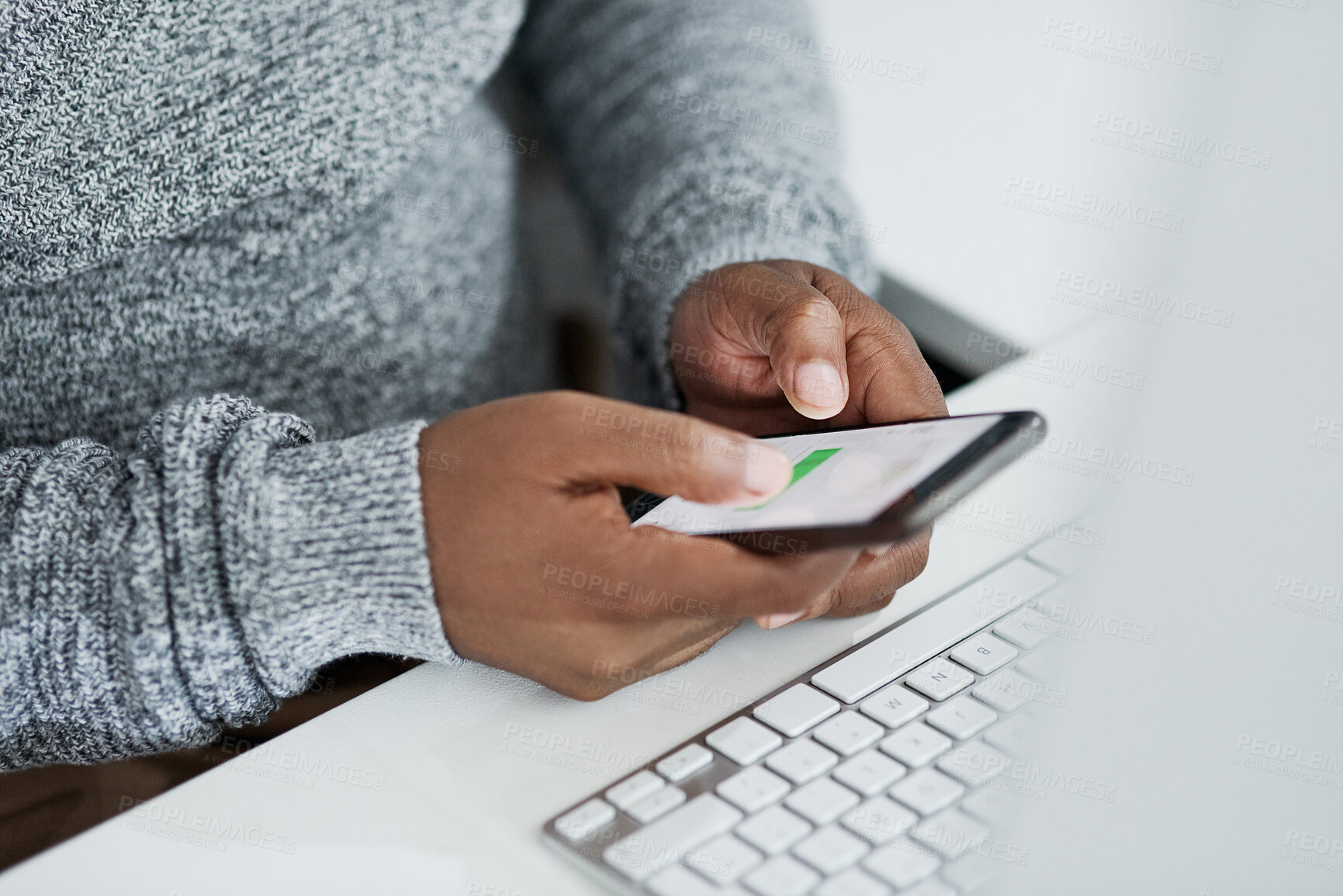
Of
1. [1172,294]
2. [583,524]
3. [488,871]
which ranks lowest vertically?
[488,871]

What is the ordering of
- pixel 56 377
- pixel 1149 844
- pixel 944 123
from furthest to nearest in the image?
pixel 944 123
pixel 56 377
pixel 1149 844

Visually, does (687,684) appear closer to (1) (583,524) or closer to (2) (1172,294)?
(1) (583,524)

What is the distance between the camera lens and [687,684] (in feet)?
1.41

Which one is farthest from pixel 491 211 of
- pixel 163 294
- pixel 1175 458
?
pixel 1175 458

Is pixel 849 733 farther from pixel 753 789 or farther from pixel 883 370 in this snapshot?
pixel 883 370

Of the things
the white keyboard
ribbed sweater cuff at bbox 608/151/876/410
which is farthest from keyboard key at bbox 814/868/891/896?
ribbed sweater cuff at bbox 608/151/876/410

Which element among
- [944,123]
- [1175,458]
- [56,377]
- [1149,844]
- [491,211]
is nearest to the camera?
[1149,844]

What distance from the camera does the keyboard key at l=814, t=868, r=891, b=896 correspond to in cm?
33

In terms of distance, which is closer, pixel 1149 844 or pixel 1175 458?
pixel 1149 844

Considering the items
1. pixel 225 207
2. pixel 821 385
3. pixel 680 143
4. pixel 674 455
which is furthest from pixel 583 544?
pixel 680 143

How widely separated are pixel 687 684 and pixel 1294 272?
34 centimetres

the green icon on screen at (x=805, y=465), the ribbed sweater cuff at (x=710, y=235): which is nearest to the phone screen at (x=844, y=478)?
the green icon on screen at (x=805, y=465)

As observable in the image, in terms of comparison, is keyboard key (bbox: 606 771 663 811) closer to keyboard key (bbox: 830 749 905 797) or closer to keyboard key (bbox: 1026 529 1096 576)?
keyboard key (bbox: 830 749 905 797)

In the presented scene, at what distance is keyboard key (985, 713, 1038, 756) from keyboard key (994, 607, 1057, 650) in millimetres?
42
